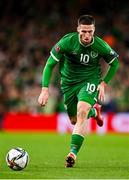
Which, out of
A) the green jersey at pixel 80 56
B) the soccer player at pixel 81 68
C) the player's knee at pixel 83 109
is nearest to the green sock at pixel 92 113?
the soccer player at pixel 81 68

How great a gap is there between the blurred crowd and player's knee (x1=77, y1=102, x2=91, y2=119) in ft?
44.0

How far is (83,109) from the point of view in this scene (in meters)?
10.5

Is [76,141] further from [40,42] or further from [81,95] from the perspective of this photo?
[40,42]

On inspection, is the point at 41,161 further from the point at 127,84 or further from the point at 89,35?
the point at 127,84

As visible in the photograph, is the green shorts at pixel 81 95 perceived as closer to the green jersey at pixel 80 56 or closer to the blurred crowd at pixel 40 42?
the green jersey at pixel 80 56

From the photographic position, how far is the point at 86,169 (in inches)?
389

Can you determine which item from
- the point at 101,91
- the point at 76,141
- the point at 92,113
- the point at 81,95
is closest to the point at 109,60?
the point at 101,91

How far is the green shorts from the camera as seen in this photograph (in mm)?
10758

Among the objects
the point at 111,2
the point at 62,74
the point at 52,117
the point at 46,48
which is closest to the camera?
the point at 62,74

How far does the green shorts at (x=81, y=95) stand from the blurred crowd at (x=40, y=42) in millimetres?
12461

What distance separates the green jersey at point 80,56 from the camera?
10797 mm

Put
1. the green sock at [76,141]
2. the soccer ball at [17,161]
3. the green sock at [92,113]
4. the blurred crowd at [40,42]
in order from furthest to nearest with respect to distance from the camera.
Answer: the blurred crowd at [40,42] < the green sock at [92,113] < the green sock at [76,141] < the soccer ball at [17,161]

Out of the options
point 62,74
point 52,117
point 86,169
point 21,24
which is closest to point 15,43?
point 21,24

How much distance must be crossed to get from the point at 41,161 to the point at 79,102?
1450 millimetres
